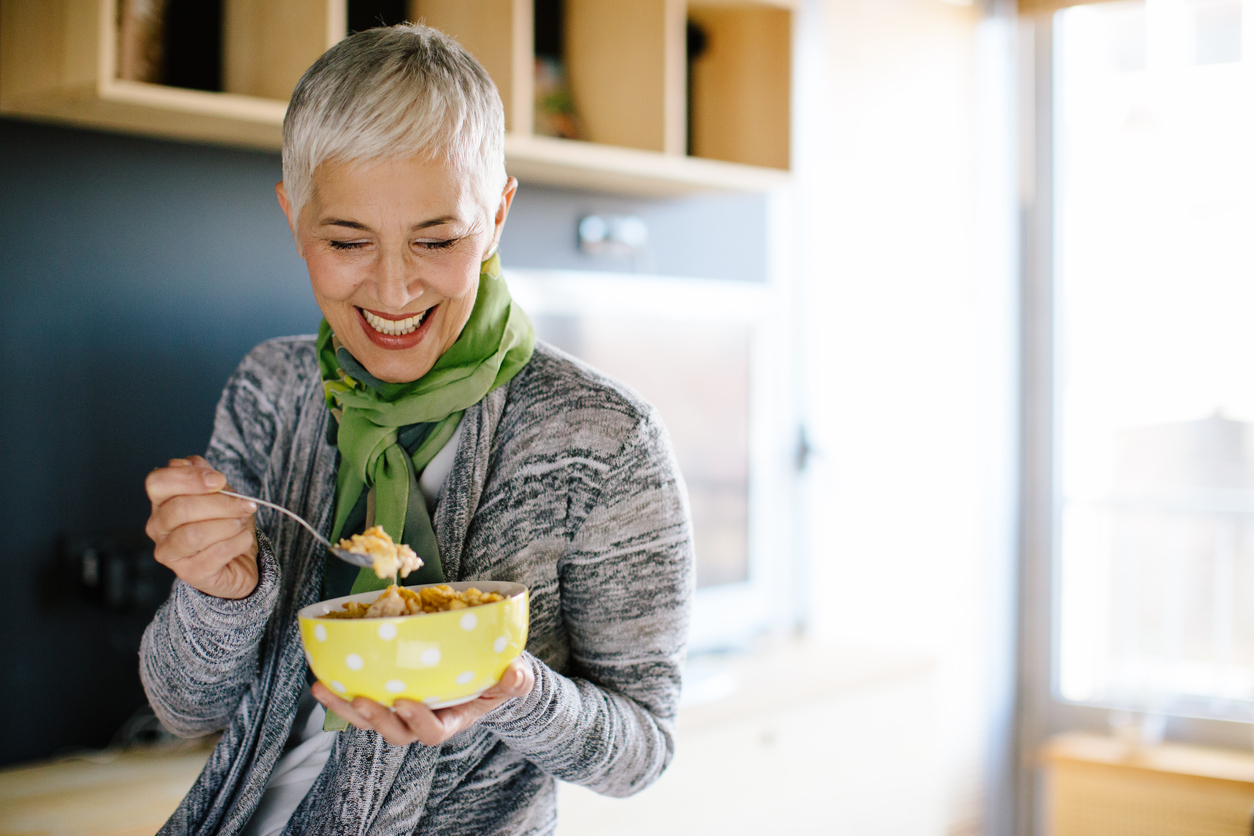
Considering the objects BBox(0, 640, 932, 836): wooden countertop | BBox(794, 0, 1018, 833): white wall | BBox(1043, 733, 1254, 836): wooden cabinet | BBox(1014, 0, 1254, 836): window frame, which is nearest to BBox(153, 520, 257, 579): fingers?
BBox(0, 640, 932, 836): wooden countertop

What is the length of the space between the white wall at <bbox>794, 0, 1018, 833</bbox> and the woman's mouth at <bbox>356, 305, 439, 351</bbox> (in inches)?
79.8

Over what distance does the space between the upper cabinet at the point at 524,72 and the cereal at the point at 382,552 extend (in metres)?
0.95

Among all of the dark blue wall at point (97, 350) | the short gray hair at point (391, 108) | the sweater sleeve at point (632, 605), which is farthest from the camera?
the dark blue wall at point (97, 350)

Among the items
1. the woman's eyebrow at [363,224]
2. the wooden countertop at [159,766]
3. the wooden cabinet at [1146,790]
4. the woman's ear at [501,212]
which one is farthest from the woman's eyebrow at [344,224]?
the wooden cabinet at [1146,790]

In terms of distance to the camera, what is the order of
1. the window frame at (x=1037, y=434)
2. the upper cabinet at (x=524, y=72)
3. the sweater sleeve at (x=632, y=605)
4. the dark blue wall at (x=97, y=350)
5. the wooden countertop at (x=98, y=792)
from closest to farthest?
the sweater sleeve at (x=632, y=605) → the wooden countertop at (x=98, y=792) → the upper cabinet at (x=524, y=72) → the dark blue wall at (x=97, y=350) → the window frame at (x=1037, y=434)

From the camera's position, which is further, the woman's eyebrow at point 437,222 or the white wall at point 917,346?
the white wall at point 917,346

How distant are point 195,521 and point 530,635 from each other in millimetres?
328

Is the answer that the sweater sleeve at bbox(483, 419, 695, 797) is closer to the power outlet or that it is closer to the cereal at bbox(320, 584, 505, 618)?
the cereal at bbox(320, 584, 505, 618)

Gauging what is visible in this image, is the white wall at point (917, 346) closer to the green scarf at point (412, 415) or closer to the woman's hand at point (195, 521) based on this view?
the green scarf at point (412, 415)

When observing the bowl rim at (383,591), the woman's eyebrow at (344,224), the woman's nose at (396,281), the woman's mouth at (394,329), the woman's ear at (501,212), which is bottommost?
the bowl rim at (383,591)

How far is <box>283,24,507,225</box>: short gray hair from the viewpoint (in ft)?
2.80

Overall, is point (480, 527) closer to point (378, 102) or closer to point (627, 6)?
point (378, 102)

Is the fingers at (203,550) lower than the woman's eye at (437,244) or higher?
lower

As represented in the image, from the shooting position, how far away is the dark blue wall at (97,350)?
5.26 ft
